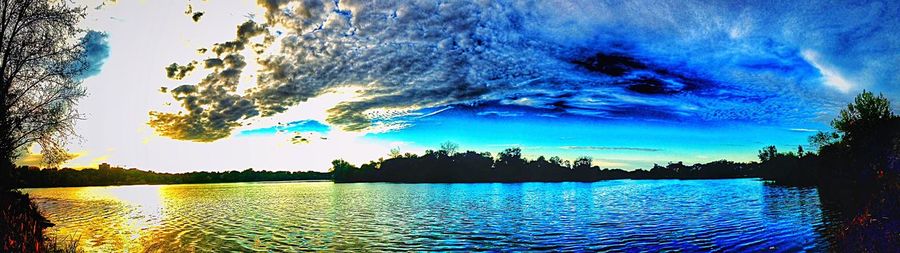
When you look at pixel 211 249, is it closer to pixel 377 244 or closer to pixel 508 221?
pixel 377 244

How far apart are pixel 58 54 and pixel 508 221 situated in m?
35.5

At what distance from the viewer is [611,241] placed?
95.0 ft

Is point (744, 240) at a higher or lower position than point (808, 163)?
lower

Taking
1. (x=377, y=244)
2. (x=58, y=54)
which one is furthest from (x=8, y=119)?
(x=377, y=244)

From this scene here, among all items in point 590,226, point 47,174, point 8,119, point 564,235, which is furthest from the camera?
point 47,174

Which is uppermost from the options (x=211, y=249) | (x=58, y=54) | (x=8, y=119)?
(x=58, y=54)

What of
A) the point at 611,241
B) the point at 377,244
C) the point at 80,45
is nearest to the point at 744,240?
the point at 611,241

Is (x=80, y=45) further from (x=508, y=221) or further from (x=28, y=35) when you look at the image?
(x=508, y=221)

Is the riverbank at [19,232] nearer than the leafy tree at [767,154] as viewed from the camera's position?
Yes

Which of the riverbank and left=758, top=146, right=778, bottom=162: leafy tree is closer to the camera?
the riverbank

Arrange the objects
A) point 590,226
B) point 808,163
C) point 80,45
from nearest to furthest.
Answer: point 80,45
point 590,226
point 808,163

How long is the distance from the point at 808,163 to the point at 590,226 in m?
105

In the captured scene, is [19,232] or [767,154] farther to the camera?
[767,154]

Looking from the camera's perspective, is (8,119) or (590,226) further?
(590,226)
